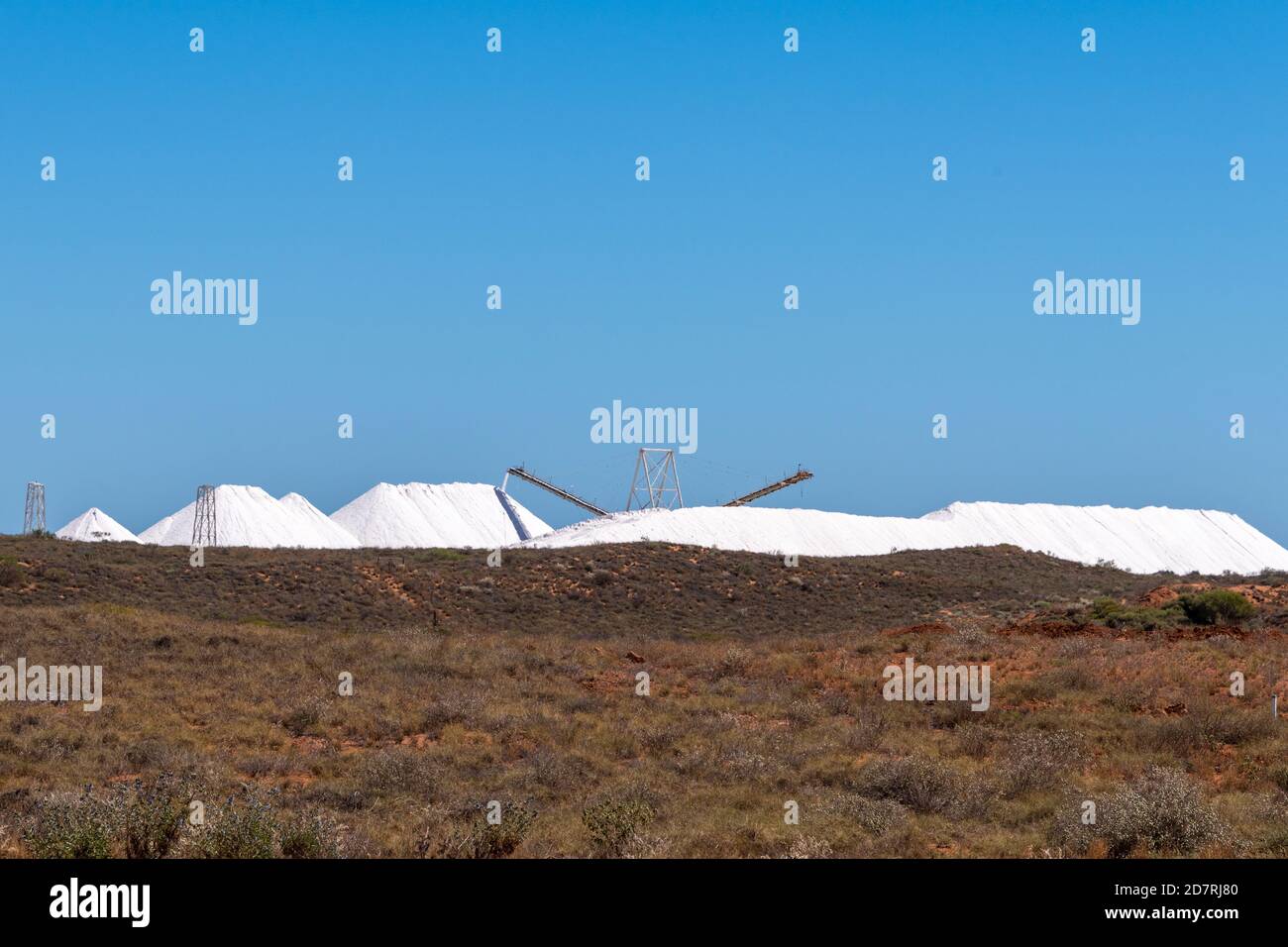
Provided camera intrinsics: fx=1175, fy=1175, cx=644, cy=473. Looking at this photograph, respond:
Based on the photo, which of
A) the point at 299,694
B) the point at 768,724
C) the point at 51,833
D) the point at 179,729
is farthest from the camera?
the point at 299,694

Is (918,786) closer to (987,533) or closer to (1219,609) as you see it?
(1219,609)

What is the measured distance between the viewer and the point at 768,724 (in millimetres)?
19219

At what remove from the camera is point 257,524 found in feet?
344

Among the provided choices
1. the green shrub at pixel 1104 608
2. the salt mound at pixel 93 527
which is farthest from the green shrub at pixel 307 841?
the salt mound at pixel 93 527

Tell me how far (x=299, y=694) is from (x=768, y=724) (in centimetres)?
820

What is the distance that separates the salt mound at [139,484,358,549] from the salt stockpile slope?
3292 millimetres

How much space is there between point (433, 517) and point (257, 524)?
16674 mm

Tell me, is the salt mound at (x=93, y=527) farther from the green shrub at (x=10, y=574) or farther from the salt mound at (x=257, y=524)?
the green shrub at (x=10, y=574)
